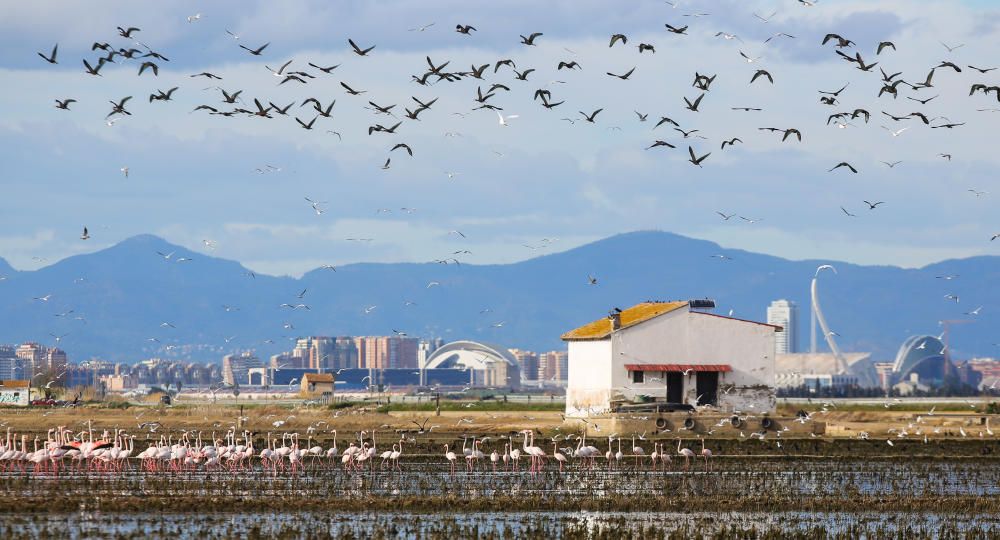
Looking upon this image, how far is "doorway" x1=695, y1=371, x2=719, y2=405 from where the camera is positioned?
69.7 meters

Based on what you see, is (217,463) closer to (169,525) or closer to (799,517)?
(169,525)

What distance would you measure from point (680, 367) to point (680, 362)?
77 centimetres

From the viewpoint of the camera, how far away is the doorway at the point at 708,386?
6969 cm

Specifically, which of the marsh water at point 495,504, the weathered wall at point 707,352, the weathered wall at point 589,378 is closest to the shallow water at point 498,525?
the marsh water at point 495,504

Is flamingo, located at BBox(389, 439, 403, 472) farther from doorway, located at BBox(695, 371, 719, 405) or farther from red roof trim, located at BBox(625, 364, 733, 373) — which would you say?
doorway, located at BBox(695, 371, 719, 405)

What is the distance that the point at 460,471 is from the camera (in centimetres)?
4662

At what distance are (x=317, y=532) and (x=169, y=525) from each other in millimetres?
3243

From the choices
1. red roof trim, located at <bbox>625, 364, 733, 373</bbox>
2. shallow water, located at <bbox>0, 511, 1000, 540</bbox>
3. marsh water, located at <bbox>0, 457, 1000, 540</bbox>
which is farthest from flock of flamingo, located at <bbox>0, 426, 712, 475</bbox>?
red roof trim, located at <bbox>625, 364, 733, 373</bbox>

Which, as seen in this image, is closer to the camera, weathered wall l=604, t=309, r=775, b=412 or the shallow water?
the shallow water

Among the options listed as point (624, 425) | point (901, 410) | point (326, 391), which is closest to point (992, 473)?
point (624, 425)

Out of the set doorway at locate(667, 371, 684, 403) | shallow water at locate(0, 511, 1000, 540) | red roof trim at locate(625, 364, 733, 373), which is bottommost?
shallow water at locate(0, 511, 1000, 540)

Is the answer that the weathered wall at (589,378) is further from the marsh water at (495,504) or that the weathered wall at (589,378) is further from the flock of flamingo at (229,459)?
the marsh water at (495,504)

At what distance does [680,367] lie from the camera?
68.9 m

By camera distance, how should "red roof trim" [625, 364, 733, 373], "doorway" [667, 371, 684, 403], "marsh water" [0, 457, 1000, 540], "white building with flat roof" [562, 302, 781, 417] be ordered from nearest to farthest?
"marsh water" [0, 457, 1000, 540], "red roof trim" [625, 364, 733, 373], "white building with flat roof" [562, 302, 781, 417], "doorway" [667, 371, 684, 403]
